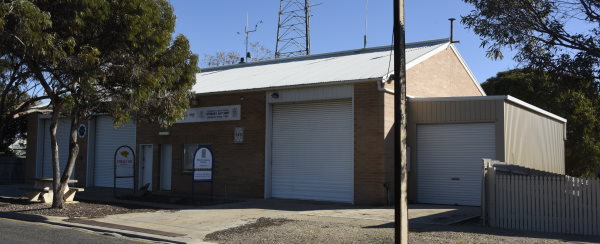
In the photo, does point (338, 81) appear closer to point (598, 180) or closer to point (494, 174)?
point (494, 174)

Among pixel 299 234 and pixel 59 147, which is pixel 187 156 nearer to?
pixel 59 147

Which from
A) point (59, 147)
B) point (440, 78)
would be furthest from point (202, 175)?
point (59, 147)

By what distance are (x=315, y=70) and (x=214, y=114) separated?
4.19m

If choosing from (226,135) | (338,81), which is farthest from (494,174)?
(226,135)

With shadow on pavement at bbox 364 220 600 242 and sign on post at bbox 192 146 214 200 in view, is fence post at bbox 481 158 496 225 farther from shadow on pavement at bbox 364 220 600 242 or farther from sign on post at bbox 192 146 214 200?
sign on post at bbox 192 146 214 200

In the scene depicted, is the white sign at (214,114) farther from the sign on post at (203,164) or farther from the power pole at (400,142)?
the power pole at (400,142)

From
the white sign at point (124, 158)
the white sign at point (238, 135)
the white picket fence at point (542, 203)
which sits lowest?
the white picket fence at point (542, 203)

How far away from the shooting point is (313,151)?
746 inches

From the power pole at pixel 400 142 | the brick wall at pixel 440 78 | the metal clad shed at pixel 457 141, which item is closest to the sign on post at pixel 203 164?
the metal clad shed at pixel 457 141

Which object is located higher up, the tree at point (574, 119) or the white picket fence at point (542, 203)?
the tree at point (574, 119)

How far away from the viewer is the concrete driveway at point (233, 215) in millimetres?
12555

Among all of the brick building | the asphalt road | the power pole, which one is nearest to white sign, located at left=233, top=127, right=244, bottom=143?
the brick building

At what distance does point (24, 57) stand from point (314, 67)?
439 inches

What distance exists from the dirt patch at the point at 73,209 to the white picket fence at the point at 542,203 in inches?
366
